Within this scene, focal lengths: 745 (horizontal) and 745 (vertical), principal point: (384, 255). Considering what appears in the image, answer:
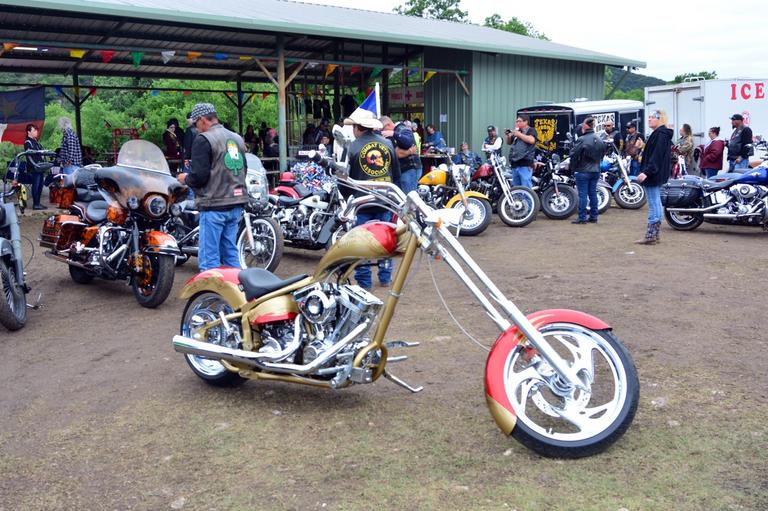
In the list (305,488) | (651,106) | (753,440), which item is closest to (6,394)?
(305,488)

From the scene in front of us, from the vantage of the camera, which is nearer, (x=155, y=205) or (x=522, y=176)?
(x=155, y=205)

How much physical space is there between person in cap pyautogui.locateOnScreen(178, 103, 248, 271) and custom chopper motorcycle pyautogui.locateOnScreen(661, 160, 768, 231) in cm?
716

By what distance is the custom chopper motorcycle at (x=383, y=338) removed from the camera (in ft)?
11.5

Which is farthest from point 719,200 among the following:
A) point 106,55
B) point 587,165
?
point 106,55

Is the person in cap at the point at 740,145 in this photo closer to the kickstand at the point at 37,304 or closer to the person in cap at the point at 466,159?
the person in cap at the point at 466,159

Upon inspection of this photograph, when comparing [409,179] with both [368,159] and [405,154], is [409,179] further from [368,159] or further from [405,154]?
[368,159]

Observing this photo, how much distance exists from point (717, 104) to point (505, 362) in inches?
672

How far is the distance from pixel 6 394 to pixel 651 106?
17832 millimetres

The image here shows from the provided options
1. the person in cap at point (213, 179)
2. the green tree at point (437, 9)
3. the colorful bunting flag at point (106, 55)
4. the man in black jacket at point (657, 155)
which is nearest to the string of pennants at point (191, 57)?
the colorful bunting flag at point (106, 55)

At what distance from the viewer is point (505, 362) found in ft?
11.7

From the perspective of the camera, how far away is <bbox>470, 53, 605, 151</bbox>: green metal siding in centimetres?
1870

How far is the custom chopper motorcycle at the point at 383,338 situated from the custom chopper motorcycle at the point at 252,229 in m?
3.55

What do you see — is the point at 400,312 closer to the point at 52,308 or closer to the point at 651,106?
the point at 52,308

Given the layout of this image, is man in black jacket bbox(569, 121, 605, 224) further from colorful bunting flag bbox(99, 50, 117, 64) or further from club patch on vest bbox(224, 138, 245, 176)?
colorful bunting flag bbox(99, 50, 117, 64)
